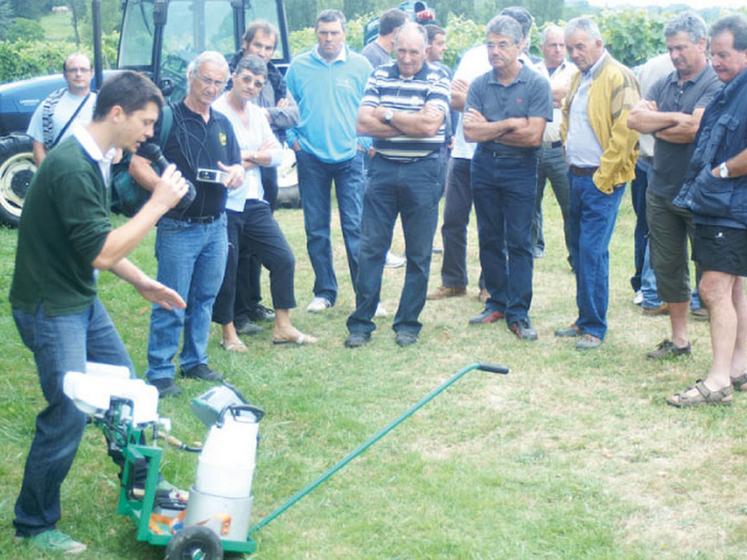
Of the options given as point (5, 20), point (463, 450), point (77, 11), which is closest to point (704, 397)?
point (463, 450)

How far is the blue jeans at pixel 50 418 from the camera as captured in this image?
4.19 meters

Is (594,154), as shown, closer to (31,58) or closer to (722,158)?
(722,158)

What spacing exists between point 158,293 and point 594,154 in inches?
141

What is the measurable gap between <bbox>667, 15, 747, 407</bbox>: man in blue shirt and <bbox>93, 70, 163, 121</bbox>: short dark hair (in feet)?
9.90

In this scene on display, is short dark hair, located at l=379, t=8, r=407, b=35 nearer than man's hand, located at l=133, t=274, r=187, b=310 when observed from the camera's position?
No

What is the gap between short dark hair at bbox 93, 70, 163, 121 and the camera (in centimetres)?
414

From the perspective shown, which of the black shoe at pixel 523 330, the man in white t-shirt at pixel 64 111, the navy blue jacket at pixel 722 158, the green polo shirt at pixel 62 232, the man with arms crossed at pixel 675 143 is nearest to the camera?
the green polo shirt at pixel 62 232

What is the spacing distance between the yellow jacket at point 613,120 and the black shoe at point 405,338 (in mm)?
1541

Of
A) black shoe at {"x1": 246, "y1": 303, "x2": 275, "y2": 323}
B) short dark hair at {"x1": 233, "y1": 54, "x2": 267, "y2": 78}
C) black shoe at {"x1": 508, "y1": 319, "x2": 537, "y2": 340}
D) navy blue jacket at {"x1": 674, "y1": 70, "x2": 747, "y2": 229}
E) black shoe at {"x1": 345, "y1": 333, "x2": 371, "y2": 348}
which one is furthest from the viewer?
black shoe at {"x1": 246, "y1": 303, "x2": 275, "y2": 323}

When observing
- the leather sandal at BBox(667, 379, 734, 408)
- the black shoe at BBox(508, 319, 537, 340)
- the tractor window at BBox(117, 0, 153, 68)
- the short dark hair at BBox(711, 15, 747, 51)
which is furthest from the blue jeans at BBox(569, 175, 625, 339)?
the tractor window at BBox(117, 0, 153, 68)

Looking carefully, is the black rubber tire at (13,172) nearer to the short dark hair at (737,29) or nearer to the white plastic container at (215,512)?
the short dark hair at (737,29)

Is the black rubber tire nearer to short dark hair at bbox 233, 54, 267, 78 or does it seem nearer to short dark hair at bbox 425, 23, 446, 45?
short dark hair at bbox 425, 23, 446, 45

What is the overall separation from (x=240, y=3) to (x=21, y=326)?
802cm

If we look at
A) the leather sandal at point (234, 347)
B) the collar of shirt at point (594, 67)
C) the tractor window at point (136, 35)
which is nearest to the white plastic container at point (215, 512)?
the leather sandal at point (234, 347)
